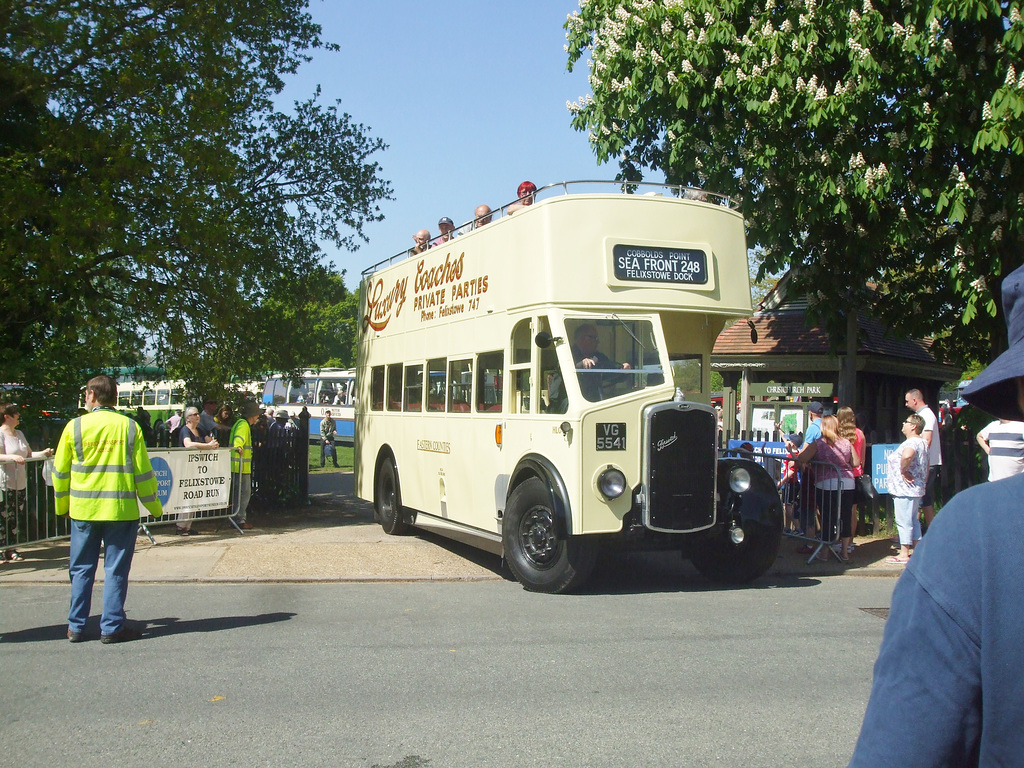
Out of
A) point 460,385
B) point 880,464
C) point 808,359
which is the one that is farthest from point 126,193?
point 808,359

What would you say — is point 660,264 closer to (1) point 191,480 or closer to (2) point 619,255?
(2) point 619,255

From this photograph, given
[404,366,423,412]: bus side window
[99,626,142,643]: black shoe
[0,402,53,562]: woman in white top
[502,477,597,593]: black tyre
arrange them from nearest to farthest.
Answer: [99,626,142,643]: black shoe, [502,477,597,593]: black tyre, [0,402,53,562]: woman in white top, [404,366,423,412]: bus side window

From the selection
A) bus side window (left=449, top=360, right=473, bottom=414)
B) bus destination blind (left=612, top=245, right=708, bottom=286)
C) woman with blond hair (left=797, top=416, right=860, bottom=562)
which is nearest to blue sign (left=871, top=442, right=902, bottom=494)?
woman with blond hair (left=797, top=416, right=860, bottom=562)

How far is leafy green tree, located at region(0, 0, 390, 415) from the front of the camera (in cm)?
1123

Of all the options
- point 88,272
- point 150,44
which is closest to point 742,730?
point 88,272

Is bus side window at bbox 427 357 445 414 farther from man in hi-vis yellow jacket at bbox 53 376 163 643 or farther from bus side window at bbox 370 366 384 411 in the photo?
man in hi-vis yellow jacket at bbox 53 376 163 643

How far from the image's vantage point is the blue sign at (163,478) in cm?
1218

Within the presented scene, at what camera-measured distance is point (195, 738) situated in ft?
15.8

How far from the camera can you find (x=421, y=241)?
42.0ft

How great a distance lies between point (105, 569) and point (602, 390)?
14.7ft

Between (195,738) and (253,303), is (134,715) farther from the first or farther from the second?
(253,303)

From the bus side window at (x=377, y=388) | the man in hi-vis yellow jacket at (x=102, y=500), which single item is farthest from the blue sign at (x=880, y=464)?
the man in hi-vis yellow jacket at (x=102, y=500)

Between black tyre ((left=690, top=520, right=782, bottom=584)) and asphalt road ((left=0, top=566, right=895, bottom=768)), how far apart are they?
0.44 meters

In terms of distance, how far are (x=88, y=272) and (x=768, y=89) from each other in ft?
31.2
